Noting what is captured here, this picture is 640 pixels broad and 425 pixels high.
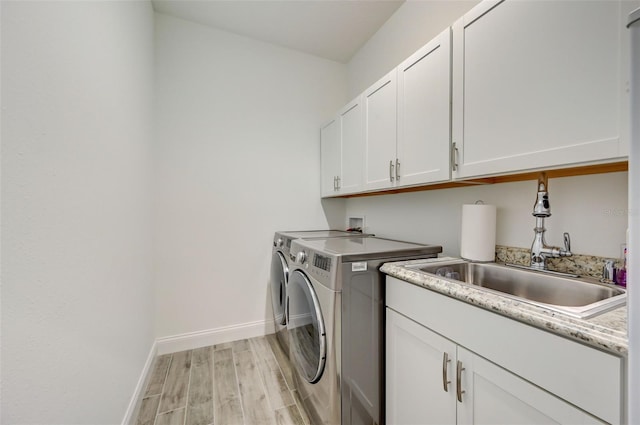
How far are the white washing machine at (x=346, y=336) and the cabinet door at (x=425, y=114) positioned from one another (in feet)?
1.51

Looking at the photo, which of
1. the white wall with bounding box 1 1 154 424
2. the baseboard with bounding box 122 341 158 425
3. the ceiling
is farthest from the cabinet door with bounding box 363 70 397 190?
the baseboard with bounding box 122 341 158 425

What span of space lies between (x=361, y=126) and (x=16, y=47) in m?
1.71

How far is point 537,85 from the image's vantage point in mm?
909

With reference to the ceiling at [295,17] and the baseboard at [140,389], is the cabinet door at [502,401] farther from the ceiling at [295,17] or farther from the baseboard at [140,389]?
the ceiling at [295,17]

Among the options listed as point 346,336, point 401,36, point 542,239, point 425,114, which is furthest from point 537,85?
point 401,36

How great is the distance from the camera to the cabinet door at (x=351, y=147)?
6.43 feet

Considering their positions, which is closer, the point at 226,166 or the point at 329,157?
the point at 226,166

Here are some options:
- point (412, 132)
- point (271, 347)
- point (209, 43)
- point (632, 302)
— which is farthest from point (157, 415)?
point (209, 43)

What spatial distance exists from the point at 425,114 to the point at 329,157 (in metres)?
1.20

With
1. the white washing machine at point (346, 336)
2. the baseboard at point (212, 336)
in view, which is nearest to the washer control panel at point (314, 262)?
the white washing machine at point (346, 336)

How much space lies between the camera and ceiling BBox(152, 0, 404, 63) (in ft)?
6.51

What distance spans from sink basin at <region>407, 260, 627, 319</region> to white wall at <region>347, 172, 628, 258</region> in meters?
0.15

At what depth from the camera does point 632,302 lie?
44 cm

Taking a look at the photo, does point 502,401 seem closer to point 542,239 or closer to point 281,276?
point 542,239
